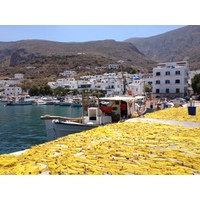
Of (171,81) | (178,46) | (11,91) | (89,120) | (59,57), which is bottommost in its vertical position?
(89,120)

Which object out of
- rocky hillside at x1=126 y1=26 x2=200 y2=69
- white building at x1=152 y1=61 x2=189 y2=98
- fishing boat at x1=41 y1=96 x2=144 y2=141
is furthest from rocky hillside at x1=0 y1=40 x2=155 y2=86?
fishing boat at x1=41 y1=96 x2=144 y2=141

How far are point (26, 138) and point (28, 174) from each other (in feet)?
51.9

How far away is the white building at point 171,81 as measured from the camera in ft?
165

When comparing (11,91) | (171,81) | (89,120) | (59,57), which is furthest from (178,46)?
(89,120)

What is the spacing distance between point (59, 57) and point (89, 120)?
127047 millimetres

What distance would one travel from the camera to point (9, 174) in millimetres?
5352

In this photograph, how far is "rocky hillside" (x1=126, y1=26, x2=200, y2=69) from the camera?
131m

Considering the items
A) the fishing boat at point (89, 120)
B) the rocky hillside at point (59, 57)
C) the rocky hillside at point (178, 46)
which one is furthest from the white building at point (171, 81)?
the rocky hillside at point (59, 57)

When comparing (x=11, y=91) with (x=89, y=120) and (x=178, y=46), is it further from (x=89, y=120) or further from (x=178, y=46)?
(x=178, y=46)

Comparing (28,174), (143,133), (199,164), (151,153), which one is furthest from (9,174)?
(143,133)

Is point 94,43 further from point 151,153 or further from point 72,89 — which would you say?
point 151,153

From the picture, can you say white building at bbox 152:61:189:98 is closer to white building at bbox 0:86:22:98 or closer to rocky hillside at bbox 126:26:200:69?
white building at bbox 0:86:22:98

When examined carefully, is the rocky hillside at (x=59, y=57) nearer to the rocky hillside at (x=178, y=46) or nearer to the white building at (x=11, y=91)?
the rocky hillside at (x=178, y=46)

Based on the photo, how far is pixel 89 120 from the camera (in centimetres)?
1450
